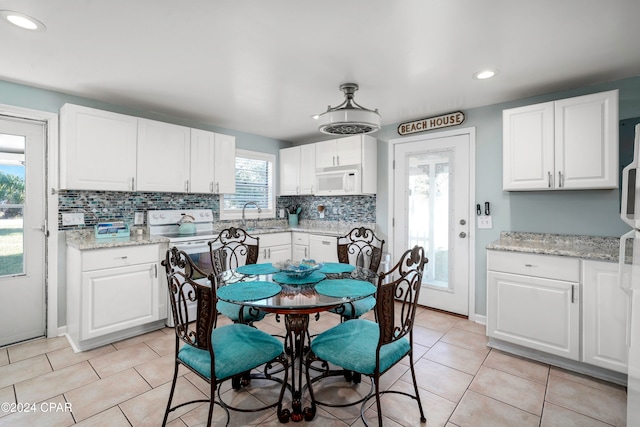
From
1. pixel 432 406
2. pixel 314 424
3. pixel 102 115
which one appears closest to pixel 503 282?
pixel 432 406

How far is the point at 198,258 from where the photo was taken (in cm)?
332

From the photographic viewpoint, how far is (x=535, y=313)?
98.0 inches

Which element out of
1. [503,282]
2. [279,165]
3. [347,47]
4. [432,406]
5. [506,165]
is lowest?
[432,406]

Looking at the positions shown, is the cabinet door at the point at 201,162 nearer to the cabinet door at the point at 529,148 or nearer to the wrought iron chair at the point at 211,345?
the wrought iron chair at the point at 211,345

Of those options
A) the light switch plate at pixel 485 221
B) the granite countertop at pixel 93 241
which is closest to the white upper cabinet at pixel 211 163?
the granite countertop at pixel 93 241

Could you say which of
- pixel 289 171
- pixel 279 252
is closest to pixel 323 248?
pixel 279 252

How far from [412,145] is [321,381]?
282 centimetres

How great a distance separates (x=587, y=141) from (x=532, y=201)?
704 mm

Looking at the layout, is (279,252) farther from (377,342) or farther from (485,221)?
(377,342)

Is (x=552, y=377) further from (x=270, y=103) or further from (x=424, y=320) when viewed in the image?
(x=270, y=103)

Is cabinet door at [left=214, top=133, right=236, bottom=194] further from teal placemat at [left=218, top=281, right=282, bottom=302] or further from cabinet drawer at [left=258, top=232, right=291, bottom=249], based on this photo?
teal placemat at [left=218, top=281, right=282, bottom=302]

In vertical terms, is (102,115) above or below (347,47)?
below

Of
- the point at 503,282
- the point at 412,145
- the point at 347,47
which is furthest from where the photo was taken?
the point at 412,145

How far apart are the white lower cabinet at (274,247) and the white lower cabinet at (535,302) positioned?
2624 mm
